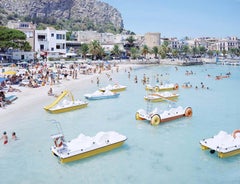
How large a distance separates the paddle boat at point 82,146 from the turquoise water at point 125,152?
34 centimetres

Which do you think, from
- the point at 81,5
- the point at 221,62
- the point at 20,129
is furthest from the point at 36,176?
the point at 81,5

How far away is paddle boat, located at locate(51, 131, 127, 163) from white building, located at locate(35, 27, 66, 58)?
5729 centimetres

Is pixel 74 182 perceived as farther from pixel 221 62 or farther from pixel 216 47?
pixel 216 47

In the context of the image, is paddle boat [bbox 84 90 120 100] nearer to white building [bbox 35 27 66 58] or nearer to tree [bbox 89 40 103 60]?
white building [bbox 35 27 66 58]

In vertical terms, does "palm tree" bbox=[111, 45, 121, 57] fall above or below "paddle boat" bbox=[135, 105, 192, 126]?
above

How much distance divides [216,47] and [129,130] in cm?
15300

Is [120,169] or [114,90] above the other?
[114,90]

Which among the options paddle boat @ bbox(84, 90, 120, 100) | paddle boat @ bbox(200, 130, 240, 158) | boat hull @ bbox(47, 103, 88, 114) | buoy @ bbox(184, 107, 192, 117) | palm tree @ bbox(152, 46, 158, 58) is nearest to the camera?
paddle boat @ bbox(200, 130, 240, 158)

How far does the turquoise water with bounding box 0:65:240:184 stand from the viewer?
13.7 m

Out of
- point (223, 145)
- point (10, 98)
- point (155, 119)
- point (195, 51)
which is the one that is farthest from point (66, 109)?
point (195, 51)

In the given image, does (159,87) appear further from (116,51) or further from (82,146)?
(116,51)

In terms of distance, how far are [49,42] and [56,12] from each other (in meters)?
112

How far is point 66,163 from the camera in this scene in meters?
14.7

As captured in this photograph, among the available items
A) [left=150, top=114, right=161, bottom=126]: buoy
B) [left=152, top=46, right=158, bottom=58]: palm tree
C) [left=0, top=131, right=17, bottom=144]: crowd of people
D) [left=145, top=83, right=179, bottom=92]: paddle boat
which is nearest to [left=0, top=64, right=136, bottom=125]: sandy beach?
[left=0, top=131, right=17, bottom=144]: crowd of people
